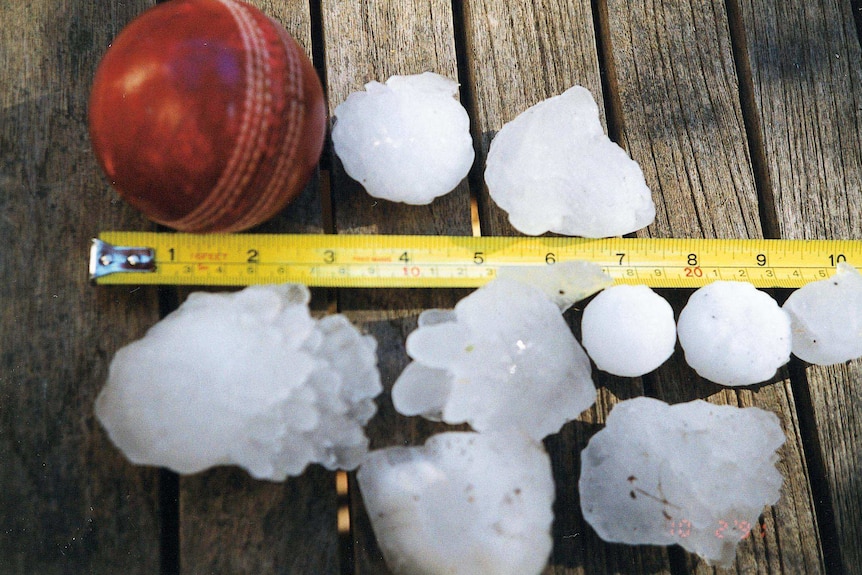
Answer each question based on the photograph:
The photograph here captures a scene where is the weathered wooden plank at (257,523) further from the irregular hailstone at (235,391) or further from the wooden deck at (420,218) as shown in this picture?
the irregular hailstone at (235,391)

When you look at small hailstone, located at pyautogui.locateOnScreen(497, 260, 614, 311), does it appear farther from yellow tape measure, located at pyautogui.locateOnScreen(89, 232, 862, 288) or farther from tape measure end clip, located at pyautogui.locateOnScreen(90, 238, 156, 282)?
tape measure end clip, located at pyautogui.locateOnScreen(90, 238, 156, 282)

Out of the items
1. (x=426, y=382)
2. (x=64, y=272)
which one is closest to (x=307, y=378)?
(x=426, y=382)

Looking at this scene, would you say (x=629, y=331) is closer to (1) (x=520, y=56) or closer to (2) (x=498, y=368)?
(2) (x=498, y=368)

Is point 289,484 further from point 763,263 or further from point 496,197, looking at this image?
point 763,263

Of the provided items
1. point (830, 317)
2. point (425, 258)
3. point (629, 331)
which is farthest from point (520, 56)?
point (830, 317)
